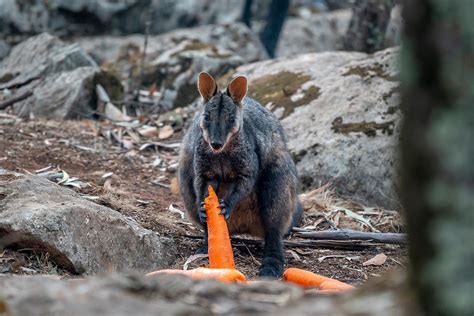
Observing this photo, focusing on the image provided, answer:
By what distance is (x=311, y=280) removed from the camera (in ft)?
19.2

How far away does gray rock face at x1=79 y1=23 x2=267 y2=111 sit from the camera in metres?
12.2

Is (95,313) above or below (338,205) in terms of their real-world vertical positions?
above

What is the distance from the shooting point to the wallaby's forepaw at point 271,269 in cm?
663

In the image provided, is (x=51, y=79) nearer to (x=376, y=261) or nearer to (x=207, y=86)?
(x=207, y=86)

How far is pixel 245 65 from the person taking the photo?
475 inches

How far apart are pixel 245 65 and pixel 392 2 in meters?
2.32

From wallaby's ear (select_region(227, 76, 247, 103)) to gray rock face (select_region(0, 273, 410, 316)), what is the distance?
151 inches

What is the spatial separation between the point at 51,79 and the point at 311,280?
6.61m

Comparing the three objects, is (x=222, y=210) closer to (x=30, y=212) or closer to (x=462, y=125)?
(x=30, y=212)

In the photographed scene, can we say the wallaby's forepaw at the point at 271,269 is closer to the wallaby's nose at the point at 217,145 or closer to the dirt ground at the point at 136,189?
the dirt ground at the point at 136,189

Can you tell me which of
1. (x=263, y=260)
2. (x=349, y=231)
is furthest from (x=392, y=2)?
(x=263, y=260)

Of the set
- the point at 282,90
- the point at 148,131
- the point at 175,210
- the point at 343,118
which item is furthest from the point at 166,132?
the point at 175,210

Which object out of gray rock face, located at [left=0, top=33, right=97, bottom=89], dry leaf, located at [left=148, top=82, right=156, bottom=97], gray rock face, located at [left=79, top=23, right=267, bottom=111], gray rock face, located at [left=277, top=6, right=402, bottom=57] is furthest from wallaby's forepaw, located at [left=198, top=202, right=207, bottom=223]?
gray rock face, located at [left=277, top=6, right=402, bottom=57]

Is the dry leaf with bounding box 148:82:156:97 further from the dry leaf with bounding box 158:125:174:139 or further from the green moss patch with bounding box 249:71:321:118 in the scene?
the green moss patch with bounding box 249:71:321:118
